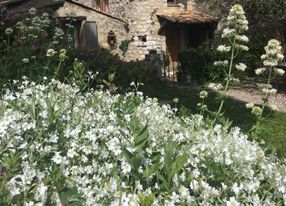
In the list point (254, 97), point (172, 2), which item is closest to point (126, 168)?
point (254, 97)

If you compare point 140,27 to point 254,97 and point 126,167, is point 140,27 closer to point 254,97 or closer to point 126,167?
point 254,97

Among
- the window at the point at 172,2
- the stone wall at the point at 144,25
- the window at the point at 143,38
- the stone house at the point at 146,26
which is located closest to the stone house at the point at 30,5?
the stone house at the point at 146,26

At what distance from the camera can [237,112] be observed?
9.45 m

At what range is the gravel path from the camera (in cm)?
1115

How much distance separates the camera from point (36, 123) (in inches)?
79.2

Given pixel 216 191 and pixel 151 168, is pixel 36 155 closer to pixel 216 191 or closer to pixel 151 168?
pixel 151 168

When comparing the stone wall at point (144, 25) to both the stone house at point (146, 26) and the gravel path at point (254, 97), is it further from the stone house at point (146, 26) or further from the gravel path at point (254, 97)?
the gravel path at point (254, 97)

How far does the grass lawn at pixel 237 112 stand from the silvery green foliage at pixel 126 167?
3.99 meters

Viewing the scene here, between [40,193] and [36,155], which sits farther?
[36,155]

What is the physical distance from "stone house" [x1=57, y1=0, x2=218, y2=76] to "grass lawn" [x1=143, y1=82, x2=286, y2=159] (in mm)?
7286

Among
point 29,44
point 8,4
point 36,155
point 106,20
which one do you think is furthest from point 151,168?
point 106,20

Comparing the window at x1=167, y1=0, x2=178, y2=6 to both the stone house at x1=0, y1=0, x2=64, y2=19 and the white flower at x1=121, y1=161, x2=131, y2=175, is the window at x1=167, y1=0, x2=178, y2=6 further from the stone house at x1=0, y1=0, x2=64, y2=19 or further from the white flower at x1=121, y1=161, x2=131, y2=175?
the white flower at x1=121, y1=161, x2=131, y2=175

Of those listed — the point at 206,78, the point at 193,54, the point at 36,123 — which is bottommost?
the point at 206,78

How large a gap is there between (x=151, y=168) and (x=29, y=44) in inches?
229
